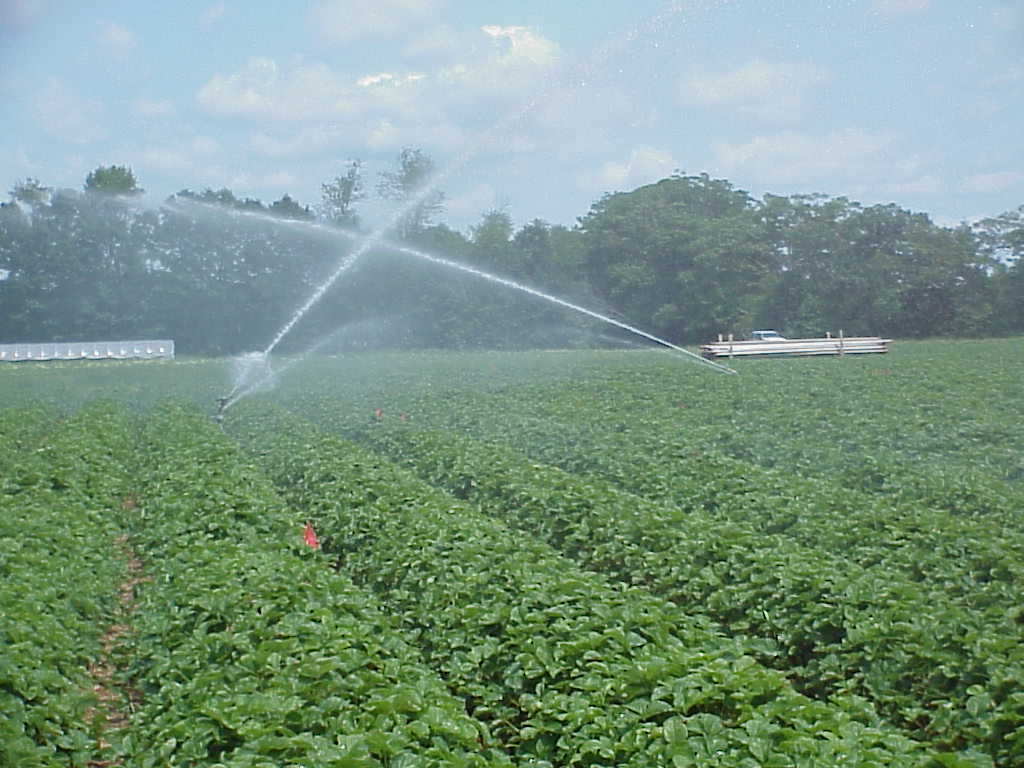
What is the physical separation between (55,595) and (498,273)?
50245mm

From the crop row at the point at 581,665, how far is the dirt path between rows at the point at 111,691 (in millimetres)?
1785

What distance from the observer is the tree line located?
53.2 meters

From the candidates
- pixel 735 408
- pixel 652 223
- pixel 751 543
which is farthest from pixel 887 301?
pixel 751 543

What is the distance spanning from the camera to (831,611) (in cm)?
610

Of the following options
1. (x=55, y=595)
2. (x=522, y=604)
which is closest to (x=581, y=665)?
(x=522, y=604)

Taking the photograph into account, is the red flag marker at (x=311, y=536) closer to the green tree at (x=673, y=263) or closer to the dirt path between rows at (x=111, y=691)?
the dirt path between rows at (x=111, y=691)

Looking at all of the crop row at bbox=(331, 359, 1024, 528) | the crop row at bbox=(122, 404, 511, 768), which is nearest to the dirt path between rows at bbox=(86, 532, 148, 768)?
the crop row at bbox=(122, 404, 511, 768)

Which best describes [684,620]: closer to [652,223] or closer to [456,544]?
[456,544]

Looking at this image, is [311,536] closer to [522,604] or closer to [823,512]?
[522,604]

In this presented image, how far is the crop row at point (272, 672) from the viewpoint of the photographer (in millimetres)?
4340

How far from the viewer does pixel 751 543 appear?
24.3 ft

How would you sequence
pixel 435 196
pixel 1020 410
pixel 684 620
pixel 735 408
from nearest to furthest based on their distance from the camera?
pixel 684 620 → pixel 1020 410 → pixel 435 196 → pixel 735 408

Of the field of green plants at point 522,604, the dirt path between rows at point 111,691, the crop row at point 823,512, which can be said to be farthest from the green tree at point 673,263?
the dirt path between rows at point 111,691

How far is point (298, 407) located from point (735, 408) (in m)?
9.83
